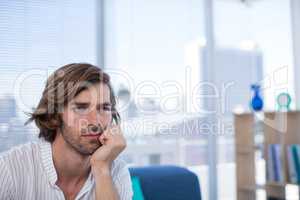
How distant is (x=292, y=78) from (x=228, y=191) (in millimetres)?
1204

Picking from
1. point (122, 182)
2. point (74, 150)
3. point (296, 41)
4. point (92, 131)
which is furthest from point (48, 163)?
point (296, 41)

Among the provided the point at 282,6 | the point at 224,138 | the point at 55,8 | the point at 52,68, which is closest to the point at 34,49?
the point at 52,68

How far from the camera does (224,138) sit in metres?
3.27

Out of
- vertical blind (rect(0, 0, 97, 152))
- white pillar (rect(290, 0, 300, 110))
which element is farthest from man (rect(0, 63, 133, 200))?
white pillar (rect(290, 0, 300, 110))

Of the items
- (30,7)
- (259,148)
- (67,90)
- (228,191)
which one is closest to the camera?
(67,90)

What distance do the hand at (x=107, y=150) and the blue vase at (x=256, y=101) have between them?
177cm

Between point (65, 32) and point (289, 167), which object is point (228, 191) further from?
point (65, 32)

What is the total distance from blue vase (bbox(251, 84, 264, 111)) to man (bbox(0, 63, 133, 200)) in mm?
1729

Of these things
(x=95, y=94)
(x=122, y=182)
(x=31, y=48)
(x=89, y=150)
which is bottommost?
(x=122, y=182)

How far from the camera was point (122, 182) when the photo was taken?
1524 millimetres

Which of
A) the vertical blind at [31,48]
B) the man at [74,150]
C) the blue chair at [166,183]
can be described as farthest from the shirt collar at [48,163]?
the vertical blind at [31,48]

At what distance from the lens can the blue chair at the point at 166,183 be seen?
192cm

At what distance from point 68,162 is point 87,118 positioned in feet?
0.68

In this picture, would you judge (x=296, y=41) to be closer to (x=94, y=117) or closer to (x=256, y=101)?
(x=256, y=101)
